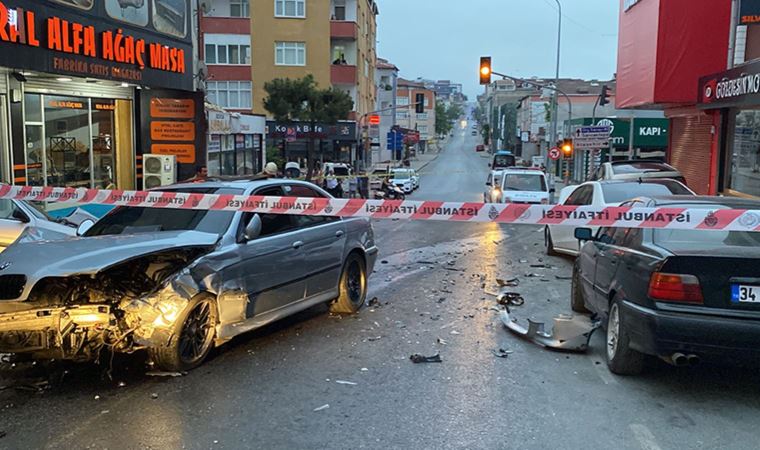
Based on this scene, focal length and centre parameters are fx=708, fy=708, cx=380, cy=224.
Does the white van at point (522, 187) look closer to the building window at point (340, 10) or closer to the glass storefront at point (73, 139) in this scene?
the glass storefront at point (73, 139)

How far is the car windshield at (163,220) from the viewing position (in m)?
6.68

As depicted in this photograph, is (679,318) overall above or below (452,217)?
below

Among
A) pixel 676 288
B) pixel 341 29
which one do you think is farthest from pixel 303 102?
pixel 676 288

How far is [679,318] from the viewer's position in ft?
17.4

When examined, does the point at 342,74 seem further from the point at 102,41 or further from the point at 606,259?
the point at 606,259

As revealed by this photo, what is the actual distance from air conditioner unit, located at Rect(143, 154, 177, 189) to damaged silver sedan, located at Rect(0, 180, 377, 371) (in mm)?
10984

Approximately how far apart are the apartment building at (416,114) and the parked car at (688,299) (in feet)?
388

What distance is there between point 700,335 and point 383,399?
7.93 feet

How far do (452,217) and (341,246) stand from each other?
1.67 metres

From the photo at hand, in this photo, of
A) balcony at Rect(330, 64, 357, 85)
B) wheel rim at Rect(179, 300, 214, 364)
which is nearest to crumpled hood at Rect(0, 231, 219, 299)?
wheel rim at Rect(179, 300, 214, 364)

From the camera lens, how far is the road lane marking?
4.64 metres

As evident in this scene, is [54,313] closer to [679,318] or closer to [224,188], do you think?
[224,188]

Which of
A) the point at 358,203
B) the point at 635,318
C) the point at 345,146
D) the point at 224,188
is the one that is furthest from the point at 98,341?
the point at 345,146

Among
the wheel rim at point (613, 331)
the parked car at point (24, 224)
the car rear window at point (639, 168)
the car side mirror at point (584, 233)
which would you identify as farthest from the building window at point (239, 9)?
the wheel rim at point (613, 331)
